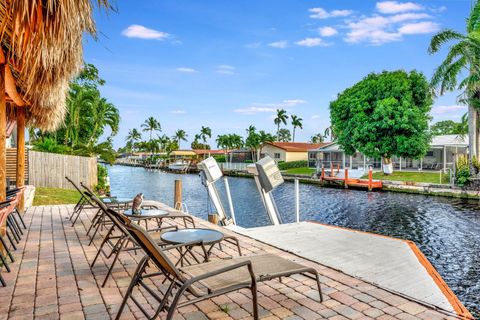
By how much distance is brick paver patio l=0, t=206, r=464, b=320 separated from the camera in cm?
309

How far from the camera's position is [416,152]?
2869cm

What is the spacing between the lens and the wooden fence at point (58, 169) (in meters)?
16.8

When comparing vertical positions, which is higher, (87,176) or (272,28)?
(272,28)

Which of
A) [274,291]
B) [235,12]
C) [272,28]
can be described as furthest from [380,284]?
[272,28]

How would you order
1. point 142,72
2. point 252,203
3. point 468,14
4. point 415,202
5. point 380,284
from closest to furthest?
point 380,284 → point 415,202 → point 252,203 → point 468,14 → point 142,72

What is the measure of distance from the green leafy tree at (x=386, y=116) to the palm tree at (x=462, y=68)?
541cm

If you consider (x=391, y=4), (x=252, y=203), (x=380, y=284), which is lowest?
(x=252, y=203)

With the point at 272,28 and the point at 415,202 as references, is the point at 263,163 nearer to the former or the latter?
the point at 415,202

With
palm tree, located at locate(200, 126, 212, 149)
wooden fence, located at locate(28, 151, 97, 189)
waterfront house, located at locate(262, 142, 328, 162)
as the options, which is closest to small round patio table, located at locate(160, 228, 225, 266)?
wooden fence, located at locate(28, 151, 97, 189)

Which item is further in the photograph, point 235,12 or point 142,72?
point 142,72

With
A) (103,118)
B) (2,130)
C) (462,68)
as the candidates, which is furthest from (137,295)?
(103,118)

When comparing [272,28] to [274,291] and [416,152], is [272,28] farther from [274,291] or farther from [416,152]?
[274,291]

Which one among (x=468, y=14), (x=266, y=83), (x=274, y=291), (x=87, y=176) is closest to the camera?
(x=274, y=291)

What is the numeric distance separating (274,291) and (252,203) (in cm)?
1791
